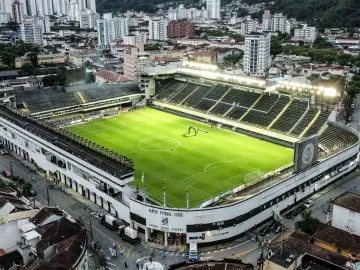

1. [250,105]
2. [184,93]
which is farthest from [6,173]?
[250,105]

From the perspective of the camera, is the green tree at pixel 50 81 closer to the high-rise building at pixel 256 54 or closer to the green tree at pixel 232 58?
the high-rise building at pixel 256 54

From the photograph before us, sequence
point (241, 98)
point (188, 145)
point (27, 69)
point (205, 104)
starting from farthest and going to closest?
point (27, 69), point (205, 104), point (241, 98), point (188, 145)

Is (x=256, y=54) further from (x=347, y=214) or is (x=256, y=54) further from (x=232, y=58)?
(x=347, y=214)

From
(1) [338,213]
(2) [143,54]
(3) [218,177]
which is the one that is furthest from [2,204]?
(2) [143,54]

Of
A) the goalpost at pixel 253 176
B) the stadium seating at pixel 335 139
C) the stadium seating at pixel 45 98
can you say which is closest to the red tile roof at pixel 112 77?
the stadium seating at pixel 45 98

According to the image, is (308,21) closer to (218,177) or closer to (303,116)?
(303,116)
